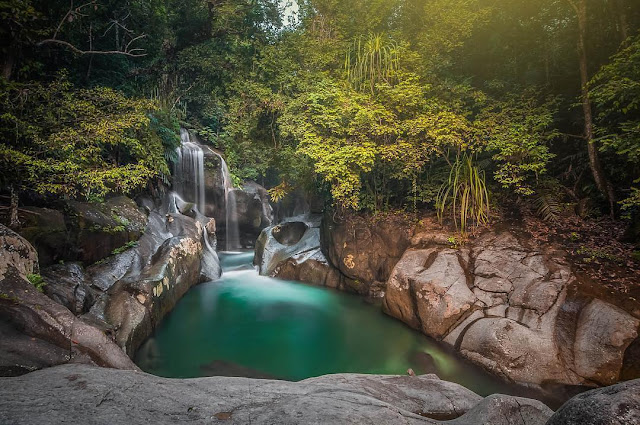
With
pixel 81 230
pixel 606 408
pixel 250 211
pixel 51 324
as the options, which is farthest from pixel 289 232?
pixel 606 408

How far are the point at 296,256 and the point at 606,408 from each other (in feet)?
31.7

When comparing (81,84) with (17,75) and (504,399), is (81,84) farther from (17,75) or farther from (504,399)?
(504,399)

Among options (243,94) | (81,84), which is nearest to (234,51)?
(243,94)

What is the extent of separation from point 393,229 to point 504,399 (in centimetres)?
618

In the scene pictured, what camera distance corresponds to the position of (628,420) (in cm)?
147

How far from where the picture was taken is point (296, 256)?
10.9m

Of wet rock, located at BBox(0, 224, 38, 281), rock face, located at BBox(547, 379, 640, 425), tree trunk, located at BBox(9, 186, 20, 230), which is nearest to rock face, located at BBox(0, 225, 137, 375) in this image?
wet rock, located at BBox(0, 224, 38, 281)

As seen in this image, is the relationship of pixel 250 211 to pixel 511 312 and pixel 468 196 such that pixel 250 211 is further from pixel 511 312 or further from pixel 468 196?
pixel 511 312

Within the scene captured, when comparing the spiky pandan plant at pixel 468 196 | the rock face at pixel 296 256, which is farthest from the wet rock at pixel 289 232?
the spiky pandan plant at pixel 468 196

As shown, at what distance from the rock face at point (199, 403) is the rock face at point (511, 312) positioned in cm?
255

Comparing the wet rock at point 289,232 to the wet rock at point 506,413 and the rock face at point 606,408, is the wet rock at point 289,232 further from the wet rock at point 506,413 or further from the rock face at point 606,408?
the rock face at point 606,408

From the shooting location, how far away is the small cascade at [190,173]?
14383 mm

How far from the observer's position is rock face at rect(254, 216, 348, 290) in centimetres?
1014

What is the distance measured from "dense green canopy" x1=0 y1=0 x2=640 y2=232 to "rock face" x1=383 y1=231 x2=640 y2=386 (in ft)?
4.86
